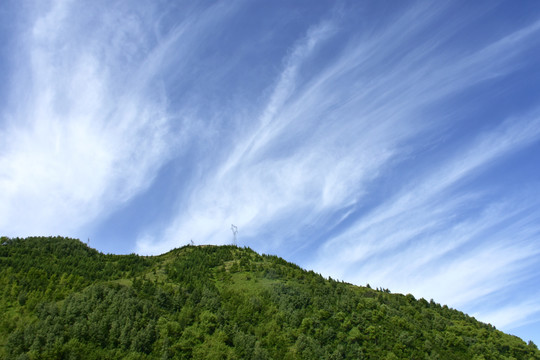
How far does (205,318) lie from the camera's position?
104 metres

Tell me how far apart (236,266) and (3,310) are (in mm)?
79842

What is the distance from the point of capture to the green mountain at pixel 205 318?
3524 inches

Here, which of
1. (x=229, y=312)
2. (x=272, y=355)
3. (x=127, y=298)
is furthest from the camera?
(x=229, y=312)

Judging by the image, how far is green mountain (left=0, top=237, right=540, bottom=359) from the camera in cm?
8950

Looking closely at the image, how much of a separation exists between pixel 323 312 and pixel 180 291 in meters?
47.9

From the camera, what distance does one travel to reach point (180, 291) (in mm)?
116500

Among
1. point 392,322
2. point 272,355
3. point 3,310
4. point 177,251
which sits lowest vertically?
point 272,355

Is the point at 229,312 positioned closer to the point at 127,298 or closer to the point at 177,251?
the point at 127,298

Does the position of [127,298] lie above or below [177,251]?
below

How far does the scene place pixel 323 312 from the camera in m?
110

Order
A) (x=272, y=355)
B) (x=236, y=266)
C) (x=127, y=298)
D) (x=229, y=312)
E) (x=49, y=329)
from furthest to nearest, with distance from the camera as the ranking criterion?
1. (x=236, y=266)
2. (x=229, y=312)
3. (x=127, y=298)
4. (x=272, y=355)
5. (x=49, y=329)

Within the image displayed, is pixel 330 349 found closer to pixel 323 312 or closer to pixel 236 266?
pixel 323 312

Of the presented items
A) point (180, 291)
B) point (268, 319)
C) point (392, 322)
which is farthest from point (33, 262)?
point (392, 322)

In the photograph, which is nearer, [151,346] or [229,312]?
[151,346]
